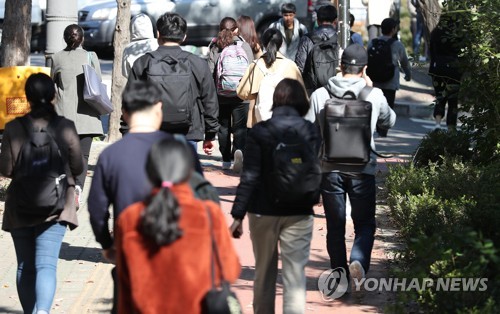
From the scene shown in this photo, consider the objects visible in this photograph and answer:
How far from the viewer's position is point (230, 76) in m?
11.9

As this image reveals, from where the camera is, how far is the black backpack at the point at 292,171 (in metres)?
6.14

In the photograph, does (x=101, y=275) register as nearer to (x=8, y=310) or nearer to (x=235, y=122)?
(x=8, y=310)

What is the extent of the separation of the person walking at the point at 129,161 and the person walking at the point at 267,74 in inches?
183

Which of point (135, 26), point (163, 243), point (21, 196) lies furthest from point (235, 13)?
point (163, 243)

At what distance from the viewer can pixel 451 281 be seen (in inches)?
250

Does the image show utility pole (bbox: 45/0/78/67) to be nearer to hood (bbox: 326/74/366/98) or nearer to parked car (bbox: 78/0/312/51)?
hood (bbox: 326/74/366/98)

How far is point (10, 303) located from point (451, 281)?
3.09 metres

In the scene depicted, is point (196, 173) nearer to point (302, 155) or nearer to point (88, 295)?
point (302, 155)

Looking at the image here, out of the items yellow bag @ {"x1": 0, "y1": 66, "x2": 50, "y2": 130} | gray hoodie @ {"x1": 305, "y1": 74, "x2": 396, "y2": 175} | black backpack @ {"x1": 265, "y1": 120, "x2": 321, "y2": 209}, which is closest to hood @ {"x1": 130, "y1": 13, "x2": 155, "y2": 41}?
yellow bag @ {"x1": 0, "y1": 66, "x2": 50, "y2": 130}

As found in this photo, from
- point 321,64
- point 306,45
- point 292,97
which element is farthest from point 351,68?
point 306,45

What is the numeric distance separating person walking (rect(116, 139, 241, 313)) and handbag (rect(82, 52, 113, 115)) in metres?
5.27

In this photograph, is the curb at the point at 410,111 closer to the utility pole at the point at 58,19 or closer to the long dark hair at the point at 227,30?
the long dark hair at the point at 227,30

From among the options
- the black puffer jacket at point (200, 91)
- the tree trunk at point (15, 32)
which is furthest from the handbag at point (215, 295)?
the tree trunk at point (15, 32)

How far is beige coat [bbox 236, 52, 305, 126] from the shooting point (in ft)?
32.1
